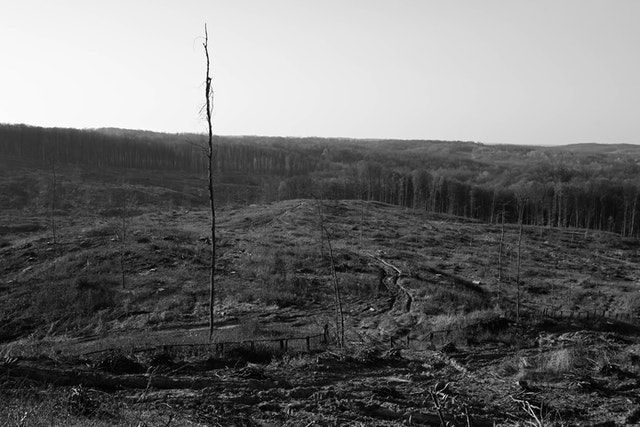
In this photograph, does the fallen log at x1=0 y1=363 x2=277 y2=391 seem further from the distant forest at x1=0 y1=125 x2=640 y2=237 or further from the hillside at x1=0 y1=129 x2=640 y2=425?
the distant forest at x1=0 y1=125 x2=640 y2=237

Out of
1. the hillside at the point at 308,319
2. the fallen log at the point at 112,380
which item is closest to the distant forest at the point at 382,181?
the hillside at the point at 308,319

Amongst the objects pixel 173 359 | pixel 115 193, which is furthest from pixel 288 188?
pixel 173 359

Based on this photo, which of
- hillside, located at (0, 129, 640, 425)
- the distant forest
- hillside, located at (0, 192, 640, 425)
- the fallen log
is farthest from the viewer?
the distant forest

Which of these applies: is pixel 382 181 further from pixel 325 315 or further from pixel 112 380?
pixel 112 380

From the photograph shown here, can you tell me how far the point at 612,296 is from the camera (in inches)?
1391

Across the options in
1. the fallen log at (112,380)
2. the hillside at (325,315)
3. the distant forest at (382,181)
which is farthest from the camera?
the distant forest at (382,181)

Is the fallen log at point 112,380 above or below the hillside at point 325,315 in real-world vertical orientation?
above

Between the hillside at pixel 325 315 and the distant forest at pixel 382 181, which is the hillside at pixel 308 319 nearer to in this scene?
the hillside at pixel 325 315

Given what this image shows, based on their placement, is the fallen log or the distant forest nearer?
the fallen log

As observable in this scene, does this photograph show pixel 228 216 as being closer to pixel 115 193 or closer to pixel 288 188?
pixel 115 193

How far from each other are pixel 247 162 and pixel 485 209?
3220 inches

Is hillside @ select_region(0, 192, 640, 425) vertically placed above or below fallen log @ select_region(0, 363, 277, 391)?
below

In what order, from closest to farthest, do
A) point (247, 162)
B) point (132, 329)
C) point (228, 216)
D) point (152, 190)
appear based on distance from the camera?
point (132, 329)
point (228, 216)
point (152, 190)
point (247, 162)

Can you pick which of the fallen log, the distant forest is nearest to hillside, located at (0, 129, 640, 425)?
the fallen log
